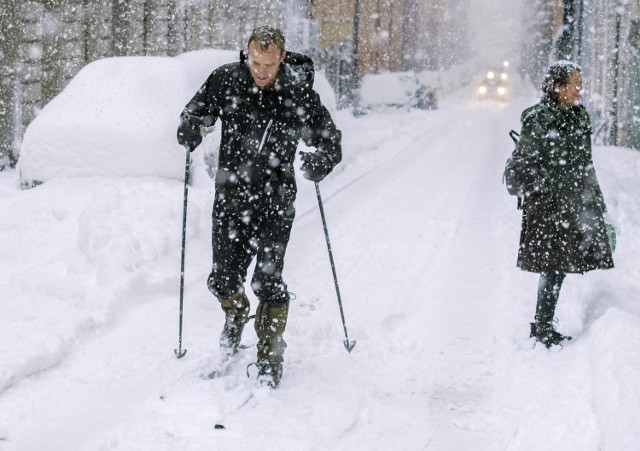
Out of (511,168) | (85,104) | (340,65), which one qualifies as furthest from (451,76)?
(511,168)

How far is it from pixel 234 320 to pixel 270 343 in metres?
0.40

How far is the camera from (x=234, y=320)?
449 cm

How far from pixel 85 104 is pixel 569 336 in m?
6.53

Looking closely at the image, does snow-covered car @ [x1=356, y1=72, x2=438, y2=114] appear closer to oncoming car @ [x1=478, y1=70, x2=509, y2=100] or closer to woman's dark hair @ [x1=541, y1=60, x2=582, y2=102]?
oncoming car @ [x1=478, y1=70, x2=509, y2=100]

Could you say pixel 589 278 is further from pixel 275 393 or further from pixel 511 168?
pixel 275 393

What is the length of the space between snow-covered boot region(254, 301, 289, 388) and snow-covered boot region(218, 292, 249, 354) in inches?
9.7

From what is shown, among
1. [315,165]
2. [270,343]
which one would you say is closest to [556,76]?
[315,165]

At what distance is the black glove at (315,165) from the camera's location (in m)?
4.15

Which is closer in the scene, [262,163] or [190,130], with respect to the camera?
[262,163]

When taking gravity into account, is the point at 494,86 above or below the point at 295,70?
below

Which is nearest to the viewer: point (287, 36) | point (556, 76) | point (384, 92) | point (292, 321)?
point (556, 76)

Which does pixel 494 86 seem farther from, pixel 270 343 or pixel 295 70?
pixel 270 343

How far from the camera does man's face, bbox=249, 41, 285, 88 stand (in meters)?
3.88

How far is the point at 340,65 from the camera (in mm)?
29938
